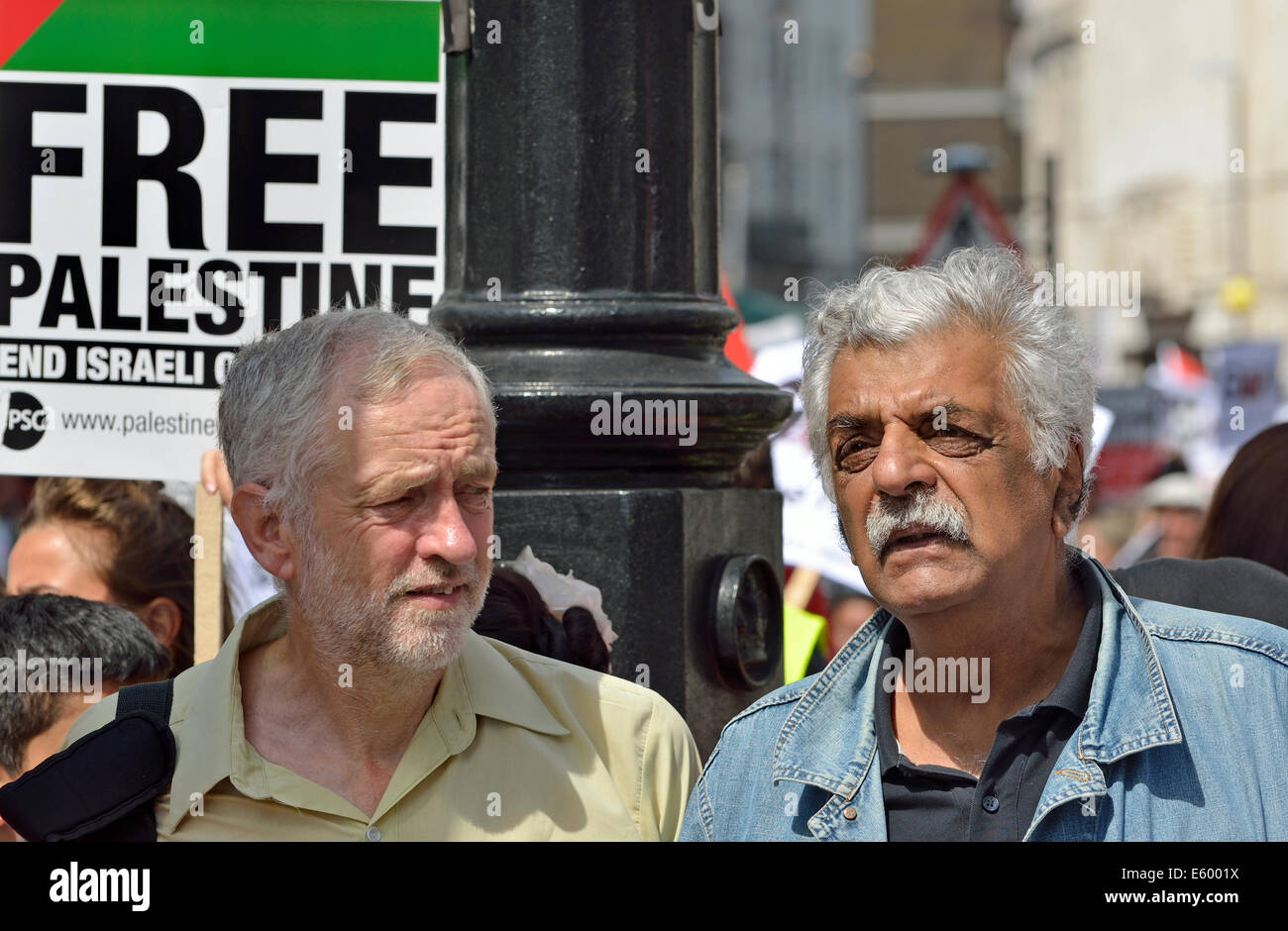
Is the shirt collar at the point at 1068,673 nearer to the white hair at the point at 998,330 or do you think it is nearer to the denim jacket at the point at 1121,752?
the denim jacket at the point at 1121,752

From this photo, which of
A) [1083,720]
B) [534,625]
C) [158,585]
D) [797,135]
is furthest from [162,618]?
[797,135]

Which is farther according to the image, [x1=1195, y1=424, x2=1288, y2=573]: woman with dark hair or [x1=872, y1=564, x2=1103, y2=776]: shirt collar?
[x1=1195, y1=424, x2=1288, y2=573]: woman with dark hair

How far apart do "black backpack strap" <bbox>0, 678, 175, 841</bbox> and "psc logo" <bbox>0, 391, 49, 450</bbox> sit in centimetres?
142

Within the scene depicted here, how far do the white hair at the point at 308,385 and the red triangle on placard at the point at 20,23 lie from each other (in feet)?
4.92

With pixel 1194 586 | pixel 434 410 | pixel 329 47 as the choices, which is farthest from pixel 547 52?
pixel 1194 586

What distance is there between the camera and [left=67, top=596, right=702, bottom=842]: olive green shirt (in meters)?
3.13

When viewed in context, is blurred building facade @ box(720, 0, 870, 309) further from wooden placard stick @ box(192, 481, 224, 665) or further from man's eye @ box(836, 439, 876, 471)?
man's eye @ box(836, 439, 876, 471)

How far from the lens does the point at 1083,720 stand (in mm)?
3006

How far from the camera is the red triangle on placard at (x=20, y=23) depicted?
14.5 feet

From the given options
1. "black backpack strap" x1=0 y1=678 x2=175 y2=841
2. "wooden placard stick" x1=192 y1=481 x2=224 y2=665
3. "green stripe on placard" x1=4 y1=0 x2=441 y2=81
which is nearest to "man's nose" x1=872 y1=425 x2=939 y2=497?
"black backpack strap" x1=0 y1=678 x2=175 y2=841

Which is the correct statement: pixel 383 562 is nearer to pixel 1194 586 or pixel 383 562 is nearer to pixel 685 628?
pixel 685 628

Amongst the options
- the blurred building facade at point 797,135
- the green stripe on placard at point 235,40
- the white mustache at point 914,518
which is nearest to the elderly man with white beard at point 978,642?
the white mustache at point 914,518

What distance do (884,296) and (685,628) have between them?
1022 millimetres

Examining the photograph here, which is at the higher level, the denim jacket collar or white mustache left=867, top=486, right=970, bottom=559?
white mustache left=867, top=486, right=970, bottom=559
